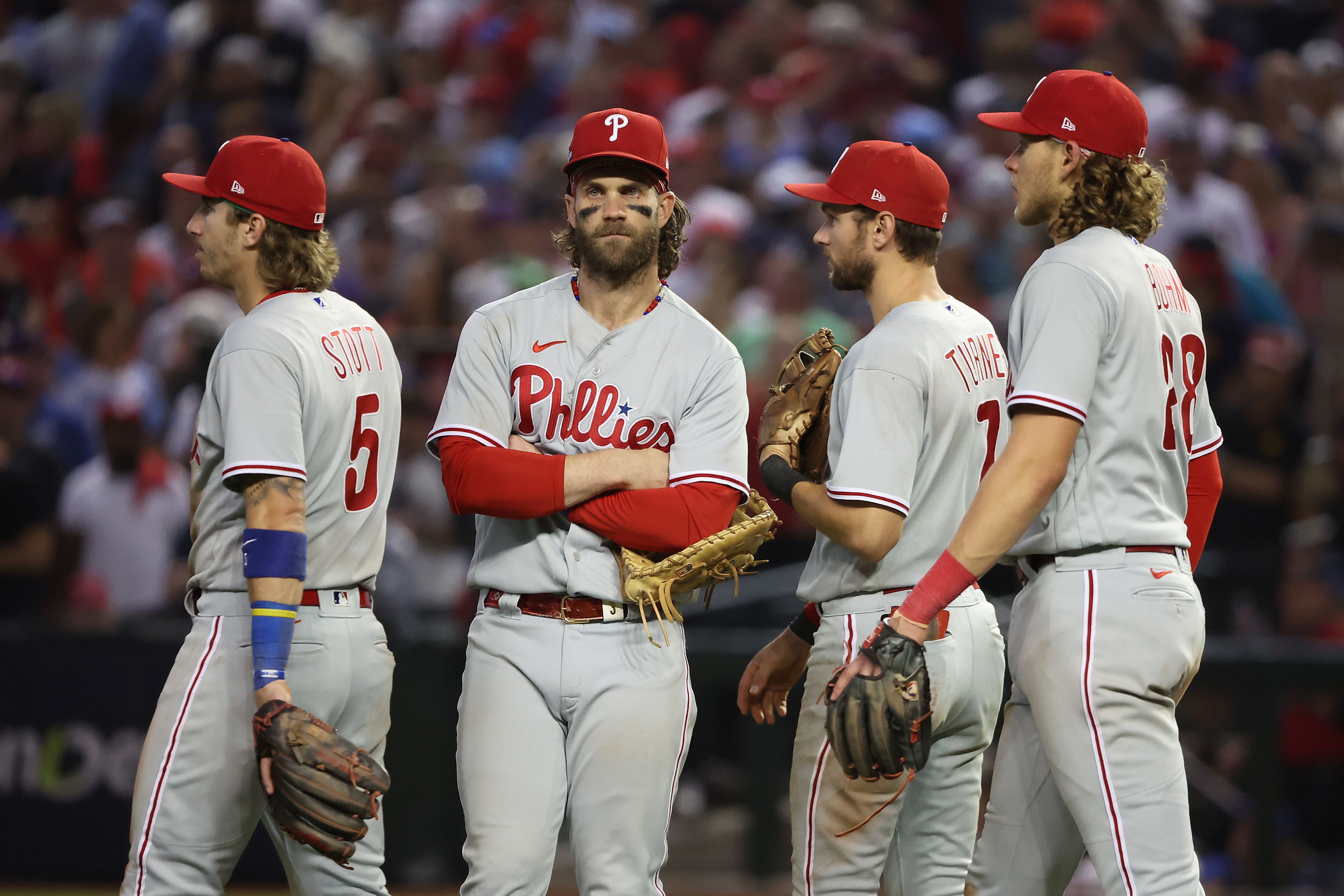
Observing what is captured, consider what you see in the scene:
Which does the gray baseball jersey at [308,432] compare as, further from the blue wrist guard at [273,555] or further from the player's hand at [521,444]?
the player's hand at [521,444]

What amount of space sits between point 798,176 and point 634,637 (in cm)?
658

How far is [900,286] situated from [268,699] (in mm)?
1950

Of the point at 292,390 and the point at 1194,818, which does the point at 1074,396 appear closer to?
the point at 292,390

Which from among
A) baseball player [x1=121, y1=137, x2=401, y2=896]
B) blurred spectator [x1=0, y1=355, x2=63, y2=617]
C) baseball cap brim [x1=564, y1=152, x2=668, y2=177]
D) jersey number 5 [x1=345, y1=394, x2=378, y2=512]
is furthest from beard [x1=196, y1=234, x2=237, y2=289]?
blurred spectator [x1=0, y1=355, x2=63, y2=617]

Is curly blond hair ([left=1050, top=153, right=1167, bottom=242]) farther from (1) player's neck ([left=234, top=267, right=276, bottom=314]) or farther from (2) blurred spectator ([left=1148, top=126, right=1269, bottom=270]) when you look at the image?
(2) blurred spectator ([left=1148, top=126, right=1269, bottom=270])

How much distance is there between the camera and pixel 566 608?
378cm

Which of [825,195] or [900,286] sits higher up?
[825,195]

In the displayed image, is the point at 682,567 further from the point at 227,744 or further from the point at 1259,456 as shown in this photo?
the point at 1259,456

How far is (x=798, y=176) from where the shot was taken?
9.94 metres

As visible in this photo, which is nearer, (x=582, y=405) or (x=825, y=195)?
(x=582, y=405)

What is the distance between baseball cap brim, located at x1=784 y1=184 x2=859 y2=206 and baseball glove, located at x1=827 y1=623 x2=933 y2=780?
128 cm

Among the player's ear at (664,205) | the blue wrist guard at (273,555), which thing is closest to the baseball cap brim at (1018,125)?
the player's ear at (664,205)

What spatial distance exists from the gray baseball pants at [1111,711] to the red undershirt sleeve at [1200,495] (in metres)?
0.38

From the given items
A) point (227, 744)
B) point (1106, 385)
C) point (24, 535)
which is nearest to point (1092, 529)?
point (1106, 385)
